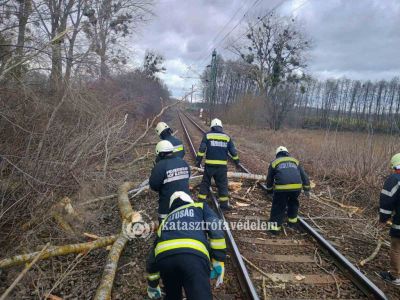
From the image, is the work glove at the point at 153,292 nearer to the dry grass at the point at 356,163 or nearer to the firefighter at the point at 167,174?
the firefighter at the point at 167,174

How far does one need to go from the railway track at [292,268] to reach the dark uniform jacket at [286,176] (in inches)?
34.6

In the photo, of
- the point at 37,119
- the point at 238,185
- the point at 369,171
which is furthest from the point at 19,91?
the point at 369,171

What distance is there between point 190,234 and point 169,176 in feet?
5.65

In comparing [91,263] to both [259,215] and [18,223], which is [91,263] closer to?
[18,223]

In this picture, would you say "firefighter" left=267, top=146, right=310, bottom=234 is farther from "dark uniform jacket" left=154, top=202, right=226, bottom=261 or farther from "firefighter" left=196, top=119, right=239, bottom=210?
"dark uniform jacket" left=154, top=202, right=226, bottom=261

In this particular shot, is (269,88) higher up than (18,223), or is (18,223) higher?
(269,88)

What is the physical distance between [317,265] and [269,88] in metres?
34.2

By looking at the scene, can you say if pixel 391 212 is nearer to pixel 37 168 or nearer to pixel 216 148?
pixel 216 148

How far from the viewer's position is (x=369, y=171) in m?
9.58

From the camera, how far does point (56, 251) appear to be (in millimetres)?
4508

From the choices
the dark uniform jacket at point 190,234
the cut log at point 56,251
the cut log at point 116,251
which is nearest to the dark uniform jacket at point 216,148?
the cut log at point 116,251

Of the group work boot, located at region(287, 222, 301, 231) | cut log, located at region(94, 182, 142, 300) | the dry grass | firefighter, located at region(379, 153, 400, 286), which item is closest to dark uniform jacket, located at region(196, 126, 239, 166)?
work boot, located at region(287, 222, 301, 231)

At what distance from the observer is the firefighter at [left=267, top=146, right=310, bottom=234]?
6.05 meters

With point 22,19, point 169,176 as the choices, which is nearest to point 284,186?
point 169,176
